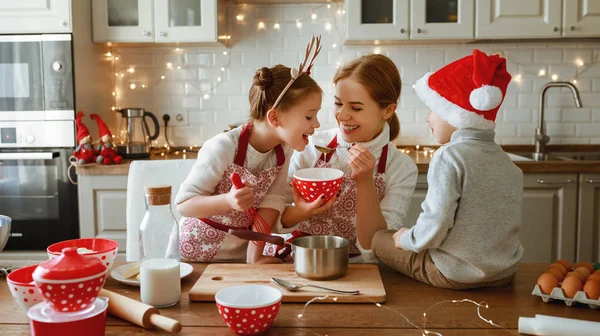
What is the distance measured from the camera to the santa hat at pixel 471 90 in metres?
1.36

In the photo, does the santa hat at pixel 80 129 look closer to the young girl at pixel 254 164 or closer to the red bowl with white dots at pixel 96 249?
the young girl at pixel 254 164

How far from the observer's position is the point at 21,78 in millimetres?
3244

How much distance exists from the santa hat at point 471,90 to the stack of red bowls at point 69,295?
2.93ft

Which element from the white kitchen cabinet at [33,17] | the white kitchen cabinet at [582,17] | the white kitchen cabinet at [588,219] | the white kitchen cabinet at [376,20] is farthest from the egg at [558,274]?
the white kitchen cabinet at [33,17]

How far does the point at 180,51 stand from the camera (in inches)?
149

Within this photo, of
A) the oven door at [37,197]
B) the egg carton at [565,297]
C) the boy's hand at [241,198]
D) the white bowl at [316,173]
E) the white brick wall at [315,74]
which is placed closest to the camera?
the egg carton at [565,297]

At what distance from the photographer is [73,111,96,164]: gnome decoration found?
3.14 m

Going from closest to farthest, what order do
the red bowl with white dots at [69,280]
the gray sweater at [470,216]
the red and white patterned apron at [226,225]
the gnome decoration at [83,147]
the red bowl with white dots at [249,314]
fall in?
the red bowl with white dots at [69,280] < the red bowl with white dots at [249,314] < the gray sweater at [470,216] < the red and white patterned apron at [226,225] < the gnome decoration at [83,147]

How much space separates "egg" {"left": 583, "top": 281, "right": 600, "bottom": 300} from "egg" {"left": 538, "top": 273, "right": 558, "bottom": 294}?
0.20 feet

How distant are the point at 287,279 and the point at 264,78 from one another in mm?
662

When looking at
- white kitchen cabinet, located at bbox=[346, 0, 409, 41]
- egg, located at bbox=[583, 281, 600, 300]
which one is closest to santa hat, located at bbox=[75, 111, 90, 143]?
white kitchen cabinet, located at bbox=[346, 0, 409, 41]

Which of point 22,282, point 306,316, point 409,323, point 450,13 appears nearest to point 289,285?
point 306,316

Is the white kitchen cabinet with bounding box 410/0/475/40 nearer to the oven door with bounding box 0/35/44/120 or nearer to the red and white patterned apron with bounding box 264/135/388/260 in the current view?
the red and white patterned apron with bounding box 264/135/388/260

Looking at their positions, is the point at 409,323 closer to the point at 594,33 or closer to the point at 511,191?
the point at 511,191
